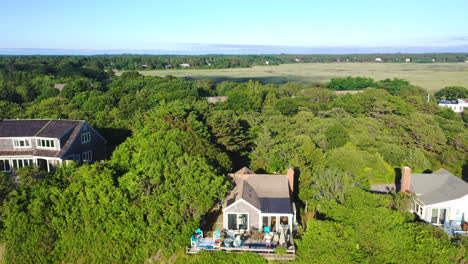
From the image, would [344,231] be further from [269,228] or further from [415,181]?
[415,181]

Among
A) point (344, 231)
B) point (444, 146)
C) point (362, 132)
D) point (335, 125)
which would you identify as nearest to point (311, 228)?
point (344, 231)

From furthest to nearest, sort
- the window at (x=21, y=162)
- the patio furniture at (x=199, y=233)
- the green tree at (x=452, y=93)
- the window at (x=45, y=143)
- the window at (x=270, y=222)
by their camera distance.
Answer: the green tree at (x=452, y=93) → the window at (x=45, y=143) → the window at (x=21, y=162) → the window at (x=270, y=222) → the patio furniture at (x=199, y=233)

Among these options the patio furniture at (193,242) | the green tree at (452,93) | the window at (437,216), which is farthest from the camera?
the green tree at (452,93)

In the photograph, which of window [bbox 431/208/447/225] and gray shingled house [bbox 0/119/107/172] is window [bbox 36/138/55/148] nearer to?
gray shingled house [bbox 0/119/107/172]

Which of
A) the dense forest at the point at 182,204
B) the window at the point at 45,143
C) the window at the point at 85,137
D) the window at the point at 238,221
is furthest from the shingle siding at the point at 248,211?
the window at the point at 45,143

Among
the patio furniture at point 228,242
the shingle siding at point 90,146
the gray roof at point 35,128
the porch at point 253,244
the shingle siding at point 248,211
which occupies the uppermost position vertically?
the gray roof at point 35,128

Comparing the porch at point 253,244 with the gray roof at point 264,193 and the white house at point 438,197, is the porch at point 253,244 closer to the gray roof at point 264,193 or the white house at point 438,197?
the gray roof at point 264,193
